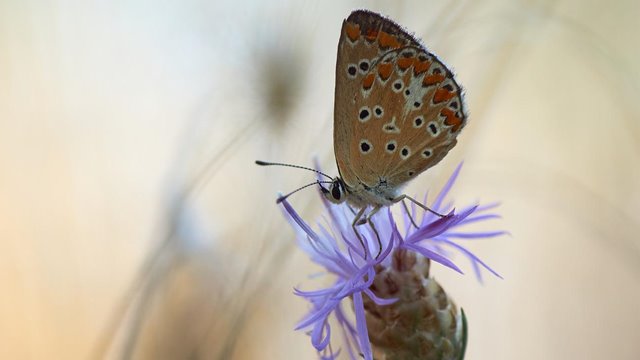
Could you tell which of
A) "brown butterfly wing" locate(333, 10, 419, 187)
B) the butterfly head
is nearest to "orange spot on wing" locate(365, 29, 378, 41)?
"brown butterfly wing" locate(333, 10, 419, 187)

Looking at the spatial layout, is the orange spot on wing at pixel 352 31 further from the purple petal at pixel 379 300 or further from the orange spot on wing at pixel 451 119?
the purple petal at pixel 379 300

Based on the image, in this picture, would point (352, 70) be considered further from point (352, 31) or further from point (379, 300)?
point (379, 300)

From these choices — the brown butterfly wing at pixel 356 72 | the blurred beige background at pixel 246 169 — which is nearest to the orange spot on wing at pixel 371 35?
the brown butterfly wing at pixel 356 72

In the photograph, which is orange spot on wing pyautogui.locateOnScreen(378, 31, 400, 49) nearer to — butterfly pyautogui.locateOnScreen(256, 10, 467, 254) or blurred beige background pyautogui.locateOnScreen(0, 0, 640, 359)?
A: butterfly pyautogui.locateOnScreen(256, 10, 467, 254)

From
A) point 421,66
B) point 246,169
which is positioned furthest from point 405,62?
point 246,169

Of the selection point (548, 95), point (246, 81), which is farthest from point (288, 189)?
point (548, 95)
